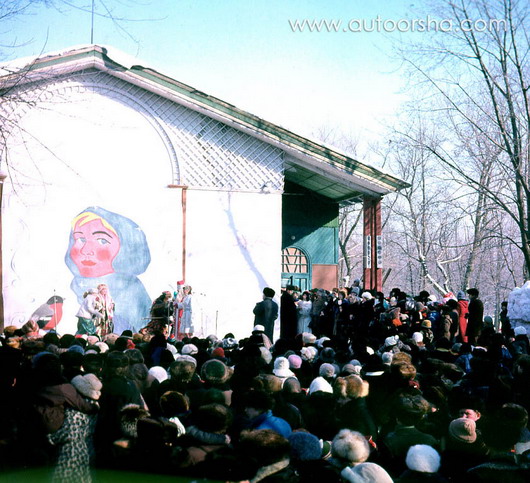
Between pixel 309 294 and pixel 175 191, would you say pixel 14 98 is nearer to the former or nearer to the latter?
Answer: pixel 175 191

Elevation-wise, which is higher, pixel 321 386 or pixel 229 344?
pixel 229 344

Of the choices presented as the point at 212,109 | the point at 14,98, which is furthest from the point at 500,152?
the point at 14,98

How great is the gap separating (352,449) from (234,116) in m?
12.0

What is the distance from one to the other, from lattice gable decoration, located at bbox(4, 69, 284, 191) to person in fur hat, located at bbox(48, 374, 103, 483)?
10.5 metres

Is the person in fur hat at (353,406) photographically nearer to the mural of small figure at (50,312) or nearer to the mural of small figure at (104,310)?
the mural of small figure at (104,310)

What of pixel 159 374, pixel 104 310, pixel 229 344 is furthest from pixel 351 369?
pixel 104 310

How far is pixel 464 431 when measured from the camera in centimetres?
403

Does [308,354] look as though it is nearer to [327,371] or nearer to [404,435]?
[327,371]

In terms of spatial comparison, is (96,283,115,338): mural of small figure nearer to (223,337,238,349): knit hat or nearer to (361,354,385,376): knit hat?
(223,337,238,349): knit hat

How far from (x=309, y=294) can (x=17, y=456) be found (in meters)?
12.8

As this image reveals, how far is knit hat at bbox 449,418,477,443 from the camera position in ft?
13.1

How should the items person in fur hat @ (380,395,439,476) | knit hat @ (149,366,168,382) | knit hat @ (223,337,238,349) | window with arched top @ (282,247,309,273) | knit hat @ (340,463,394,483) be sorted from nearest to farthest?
1. knit hat @ (340,463,394,483)
2. person in fur hat @ (380,395,439,476)
3. knit hat @ (149,366,168,382)
4. knit hat @ (223,337,238,349)
5. window with arched top @ (282,247,309,273)

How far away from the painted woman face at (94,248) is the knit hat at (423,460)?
11.5 meters

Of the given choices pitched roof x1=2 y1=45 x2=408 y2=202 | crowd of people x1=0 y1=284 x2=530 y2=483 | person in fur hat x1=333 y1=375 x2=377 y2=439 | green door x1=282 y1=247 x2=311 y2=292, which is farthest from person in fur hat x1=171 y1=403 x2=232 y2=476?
green door x1=282 y1=247 x2=311 y2=292
